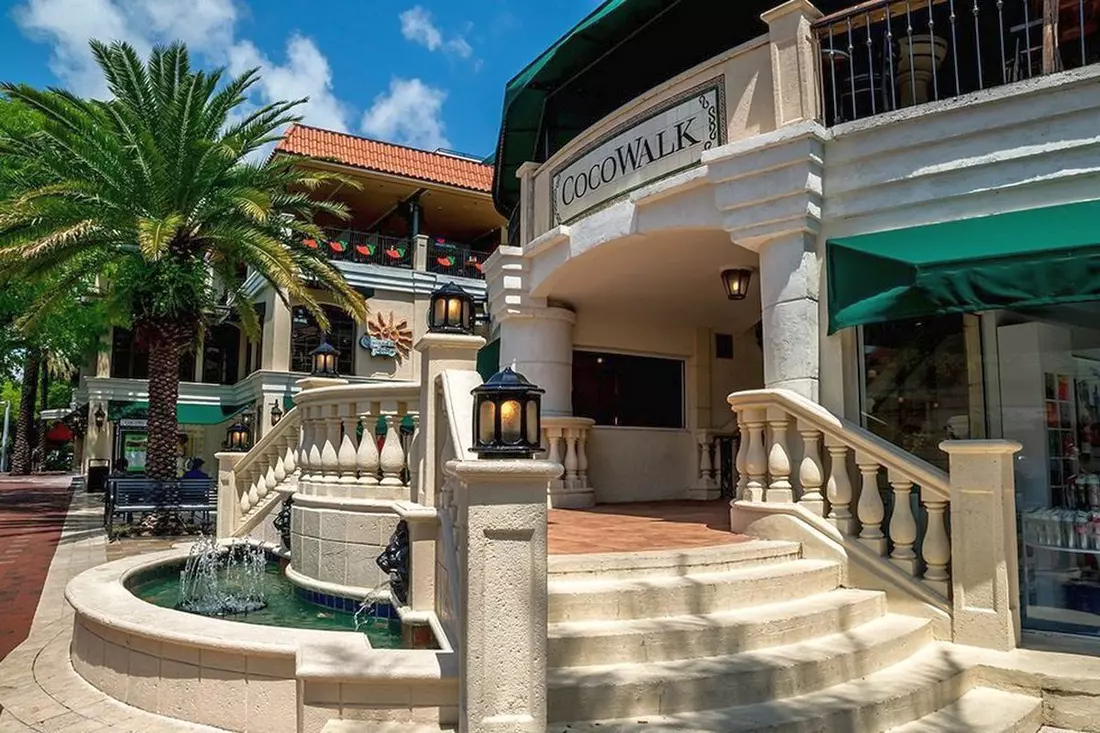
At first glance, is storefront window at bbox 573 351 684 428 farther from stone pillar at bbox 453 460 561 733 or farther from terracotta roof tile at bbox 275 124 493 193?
terracotta roof tile at bbox 275 124 493 193

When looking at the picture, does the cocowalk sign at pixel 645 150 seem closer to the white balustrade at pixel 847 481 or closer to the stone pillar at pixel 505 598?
the white balustrade at pixel 847 481

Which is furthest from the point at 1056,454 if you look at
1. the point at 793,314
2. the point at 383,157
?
the point at 383,157

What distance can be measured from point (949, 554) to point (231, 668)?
4883mm

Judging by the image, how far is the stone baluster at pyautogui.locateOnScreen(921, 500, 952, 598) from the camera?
5500 mm

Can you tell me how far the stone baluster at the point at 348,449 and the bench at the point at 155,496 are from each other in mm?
7872

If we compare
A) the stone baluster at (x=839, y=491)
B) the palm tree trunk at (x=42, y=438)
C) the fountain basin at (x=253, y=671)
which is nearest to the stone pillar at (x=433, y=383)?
the fountain basin at (x=253, y=671)

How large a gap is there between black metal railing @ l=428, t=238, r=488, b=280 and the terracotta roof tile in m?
2.21

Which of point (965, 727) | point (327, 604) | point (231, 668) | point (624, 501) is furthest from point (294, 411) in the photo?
point (965, 727)

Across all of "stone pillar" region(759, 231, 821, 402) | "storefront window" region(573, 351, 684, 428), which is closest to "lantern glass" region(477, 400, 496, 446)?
"stone pillar" region(759, 231, 821, 402)

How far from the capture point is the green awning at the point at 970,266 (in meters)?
5.09

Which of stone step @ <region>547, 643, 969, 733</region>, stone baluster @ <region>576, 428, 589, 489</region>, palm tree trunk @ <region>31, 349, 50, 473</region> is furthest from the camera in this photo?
palm tree trunk @ <region>31, 349, 50, 473</region>

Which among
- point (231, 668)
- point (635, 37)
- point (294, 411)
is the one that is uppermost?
point (635, 37)

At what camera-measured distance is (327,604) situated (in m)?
6.89

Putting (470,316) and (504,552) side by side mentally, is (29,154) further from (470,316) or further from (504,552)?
(504,552)
